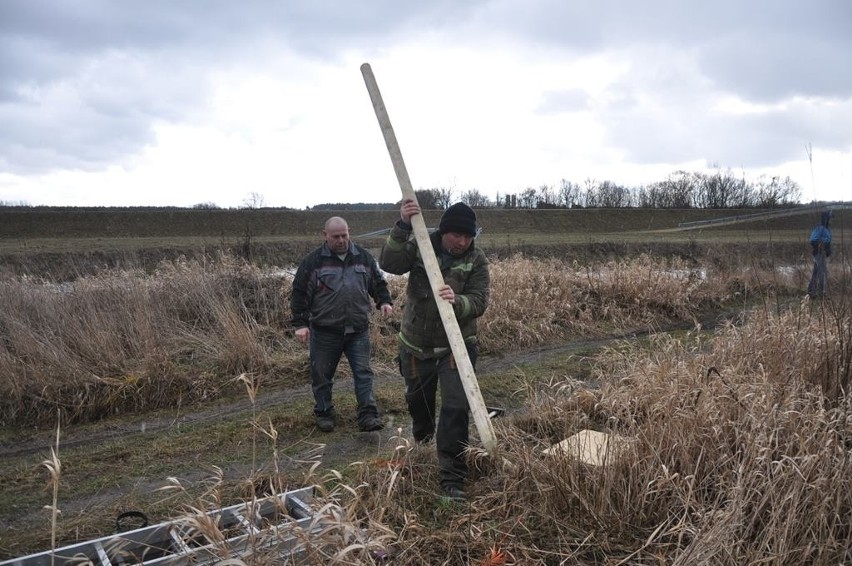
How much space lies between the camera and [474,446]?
13.2 ft

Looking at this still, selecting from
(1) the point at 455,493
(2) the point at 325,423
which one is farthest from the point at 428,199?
(1) the point at 455,493

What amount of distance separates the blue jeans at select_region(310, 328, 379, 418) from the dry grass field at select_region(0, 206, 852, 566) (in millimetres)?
285

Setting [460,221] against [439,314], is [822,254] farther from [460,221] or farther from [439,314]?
[439,314]

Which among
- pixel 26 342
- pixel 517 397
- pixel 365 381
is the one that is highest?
pixel 26 342

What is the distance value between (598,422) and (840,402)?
170cm

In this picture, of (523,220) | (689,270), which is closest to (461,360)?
(689,270)

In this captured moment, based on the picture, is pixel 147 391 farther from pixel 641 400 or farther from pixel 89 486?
pixel 641 400

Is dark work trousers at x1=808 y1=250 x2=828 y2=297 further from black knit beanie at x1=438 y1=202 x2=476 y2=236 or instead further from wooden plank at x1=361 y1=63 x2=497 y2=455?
wooden plank at x1=361 y1=63 x2=497 y2=455

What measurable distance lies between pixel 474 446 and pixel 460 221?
1.57 meters

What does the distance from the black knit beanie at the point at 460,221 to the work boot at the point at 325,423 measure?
8.43 feet

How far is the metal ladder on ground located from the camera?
2424 mm

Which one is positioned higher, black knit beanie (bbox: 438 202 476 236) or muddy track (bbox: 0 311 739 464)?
black knit beanie (bbox: 438 202 476 236)

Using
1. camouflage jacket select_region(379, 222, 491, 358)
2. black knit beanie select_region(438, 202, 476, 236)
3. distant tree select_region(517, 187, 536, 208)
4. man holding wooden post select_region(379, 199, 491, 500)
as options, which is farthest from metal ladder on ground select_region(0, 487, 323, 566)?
distant tree select_region(517, 187, 536, 208)

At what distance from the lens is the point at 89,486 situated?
435 centimetres
